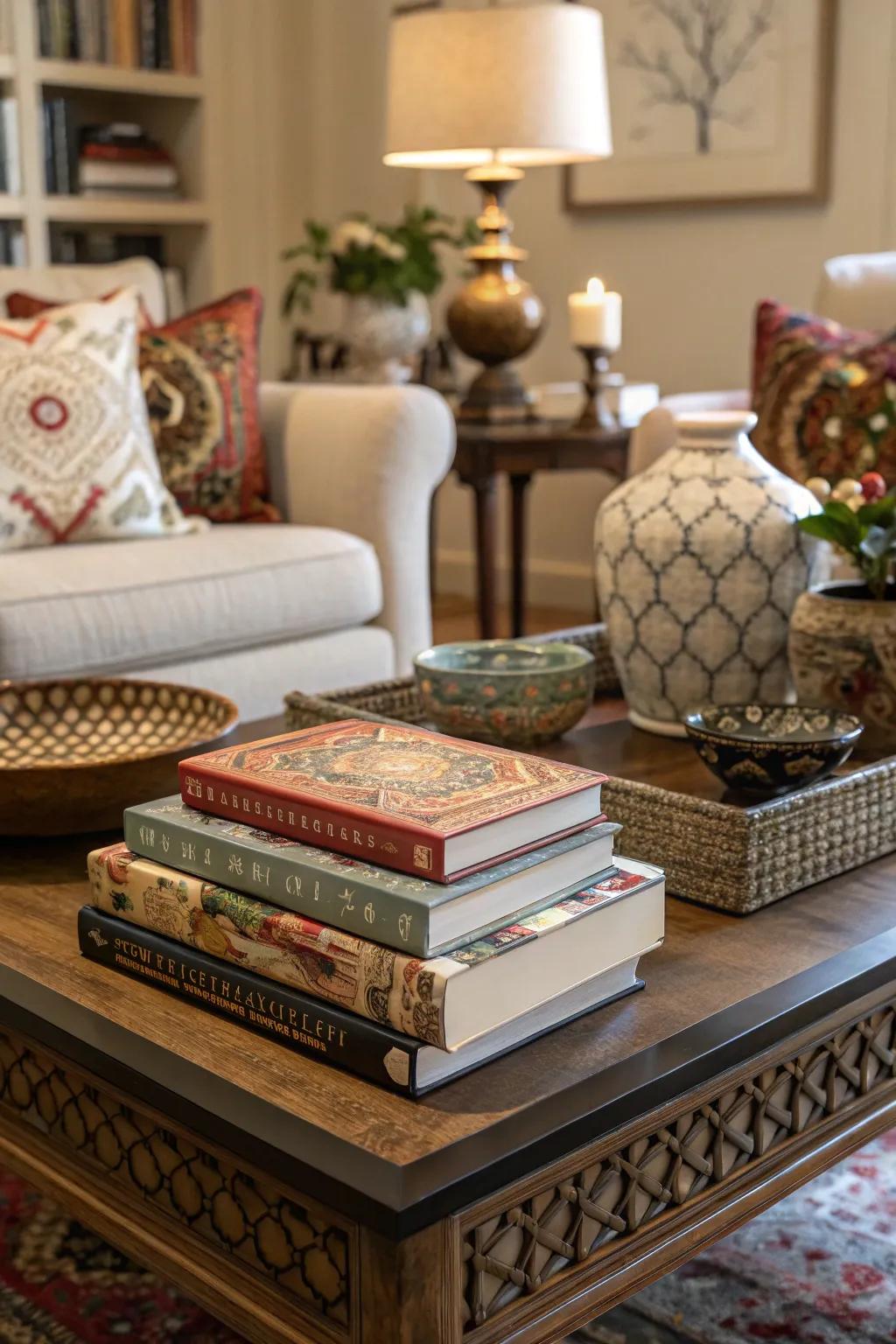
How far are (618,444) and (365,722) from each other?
2.22 m

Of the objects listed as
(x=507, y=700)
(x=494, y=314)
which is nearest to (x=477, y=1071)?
(x=507, y=700)

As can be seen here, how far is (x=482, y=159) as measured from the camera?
3.14 meters

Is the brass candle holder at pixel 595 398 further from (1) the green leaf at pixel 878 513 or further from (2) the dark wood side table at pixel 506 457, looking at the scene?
(1) the green leaf at pixel 878 513

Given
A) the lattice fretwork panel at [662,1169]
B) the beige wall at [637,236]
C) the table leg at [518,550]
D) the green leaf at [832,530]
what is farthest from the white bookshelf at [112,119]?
the lattice fretwork panel at [662,1169]

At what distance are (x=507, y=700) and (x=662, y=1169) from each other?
1.88 feet

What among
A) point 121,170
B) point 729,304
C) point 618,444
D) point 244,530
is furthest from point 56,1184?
point 121,170

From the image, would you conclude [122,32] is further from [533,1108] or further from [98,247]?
[533,1108]

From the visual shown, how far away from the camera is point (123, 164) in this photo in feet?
14.0

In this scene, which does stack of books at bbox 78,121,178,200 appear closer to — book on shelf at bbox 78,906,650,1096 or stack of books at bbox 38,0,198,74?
stack of books at bbox 38,0,198,74

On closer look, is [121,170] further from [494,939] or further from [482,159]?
[494,939]

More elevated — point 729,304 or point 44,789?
point 729,304

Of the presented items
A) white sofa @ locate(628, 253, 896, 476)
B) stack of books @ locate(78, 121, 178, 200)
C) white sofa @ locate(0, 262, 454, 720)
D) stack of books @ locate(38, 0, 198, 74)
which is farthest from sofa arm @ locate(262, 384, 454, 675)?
stack of books @ locate(38, 0, 198, 74)

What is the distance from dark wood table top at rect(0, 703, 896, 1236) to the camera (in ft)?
2.34

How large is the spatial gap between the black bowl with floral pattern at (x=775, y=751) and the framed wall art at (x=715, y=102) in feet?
8.83
